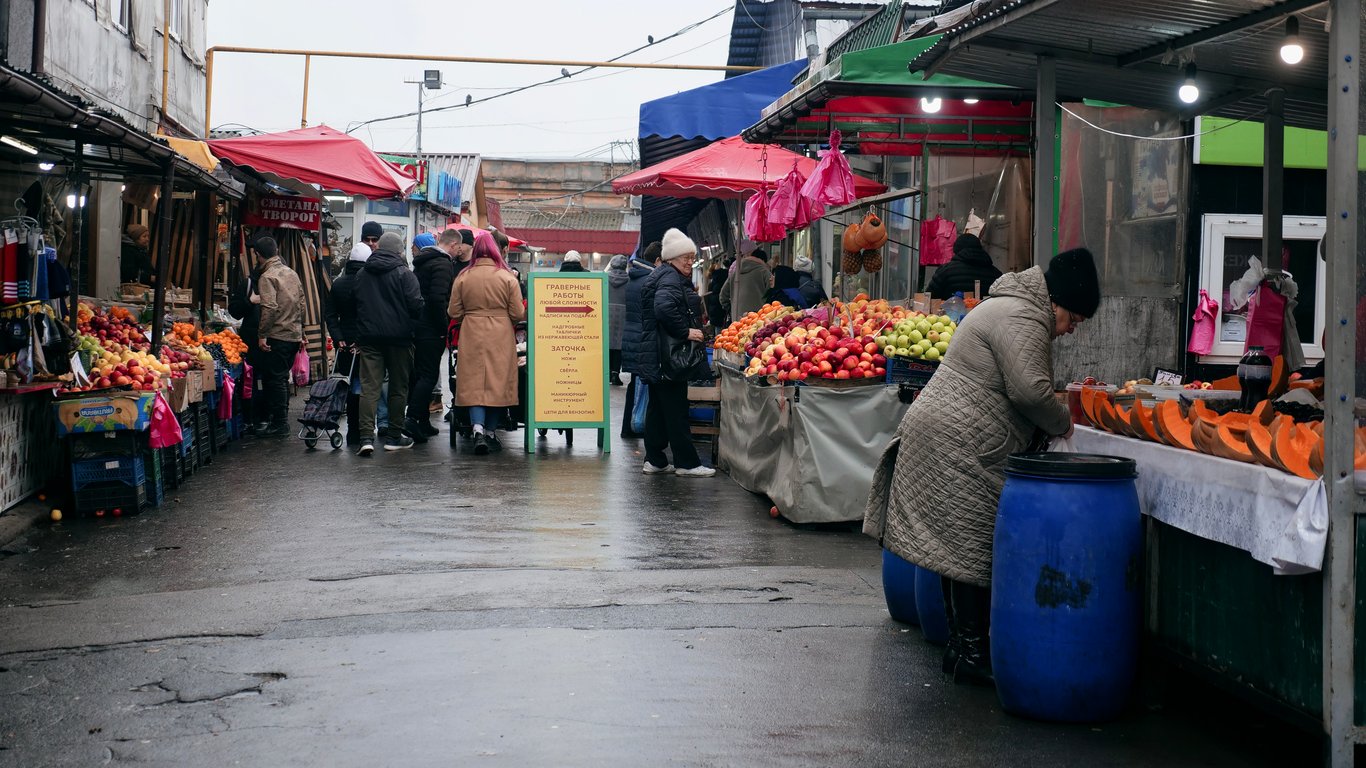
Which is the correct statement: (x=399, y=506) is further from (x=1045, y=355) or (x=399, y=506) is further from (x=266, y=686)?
(x=1045, y=355)

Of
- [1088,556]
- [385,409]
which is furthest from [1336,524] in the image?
[385,409]

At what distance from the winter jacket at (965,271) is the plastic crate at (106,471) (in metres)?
6.61

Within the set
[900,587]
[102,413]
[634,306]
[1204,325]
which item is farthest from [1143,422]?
[634,306]

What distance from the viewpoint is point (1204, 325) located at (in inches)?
443

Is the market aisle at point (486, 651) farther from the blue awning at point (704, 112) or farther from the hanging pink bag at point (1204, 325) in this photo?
the blue awning at point (704, 112)

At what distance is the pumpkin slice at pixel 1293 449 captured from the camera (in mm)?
4396

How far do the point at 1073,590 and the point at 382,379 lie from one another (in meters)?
9.52

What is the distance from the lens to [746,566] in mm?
7926

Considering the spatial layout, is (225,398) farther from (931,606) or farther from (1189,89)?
(1189,89)

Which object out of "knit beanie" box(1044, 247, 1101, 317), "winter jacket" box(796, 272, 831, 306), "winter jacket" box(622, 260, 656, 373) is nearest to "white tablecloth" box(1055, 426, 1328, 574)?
"knit beanie" box(1044, 247, 1101, 317)

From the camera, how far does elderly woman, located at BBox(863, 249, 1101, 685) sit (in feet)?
17.8

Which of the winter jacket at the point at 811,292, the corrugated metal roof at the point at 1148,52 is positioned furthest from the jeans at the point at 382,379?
the corrugated metal roof at the point at 1148,52

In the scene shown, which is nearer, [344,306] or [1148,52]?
[1148,52]

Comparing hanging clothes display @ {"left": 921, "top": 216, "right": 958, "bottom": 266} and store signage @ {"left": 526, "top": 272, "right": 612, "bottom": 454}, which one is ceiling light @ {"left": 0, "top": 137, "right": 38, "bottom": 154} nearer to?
store signage @ {"left": 526, "top": 272, "right": 612, "bottom": 454}
